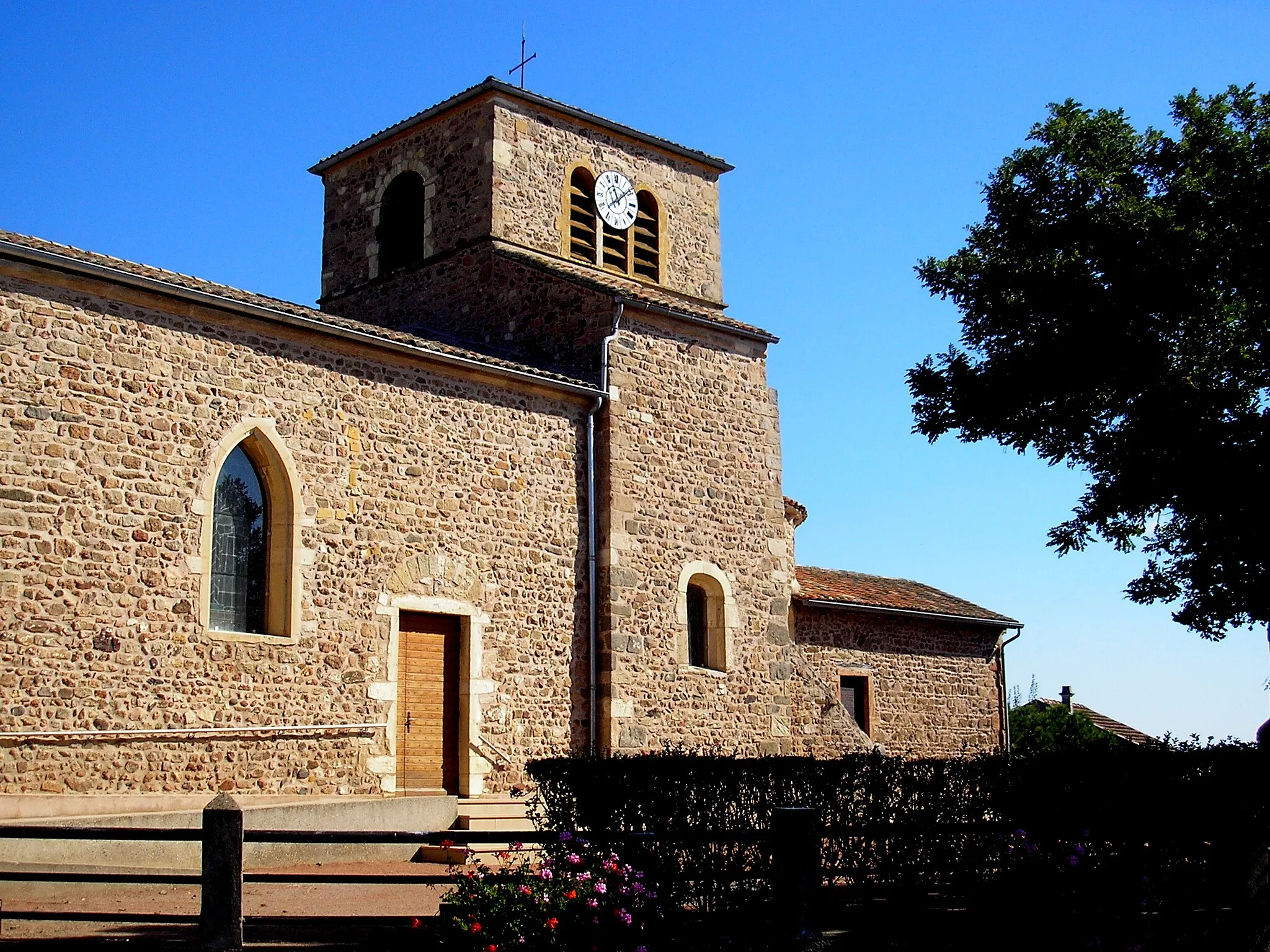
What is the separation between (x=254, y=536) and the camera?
47.0 ft

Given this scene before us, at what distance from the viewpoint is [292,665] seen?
46.2 feet

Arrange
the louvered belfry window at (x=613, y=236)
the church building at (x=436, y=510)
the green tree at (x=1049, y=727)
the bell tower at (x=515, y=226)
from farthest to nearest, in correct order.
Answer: the green tree at (x=1049, y=727)
the louvered belfry window at (x=613, y=236)
the bell tower at (x=515, y=226)
the church building at (x=436, y=510)

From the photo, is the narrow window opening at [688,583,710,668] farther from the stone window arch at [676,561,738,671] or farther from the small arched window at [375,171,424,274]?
the small arched window at [375,171,424,274]

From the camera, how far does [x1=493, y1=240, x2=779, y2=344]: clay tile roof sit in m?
18.2

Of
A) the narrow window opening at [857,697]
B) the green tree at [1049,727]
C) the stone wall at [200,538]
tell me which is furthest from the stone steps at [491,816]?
the green tree at [1049,727]

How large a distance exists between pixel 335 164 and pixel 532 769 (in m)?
14.1

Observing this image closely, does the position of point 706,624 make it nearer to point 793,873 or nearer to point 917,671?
point 917,671

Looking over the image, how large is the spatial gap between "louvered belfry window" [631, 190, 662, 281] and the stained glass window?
8.98 metres

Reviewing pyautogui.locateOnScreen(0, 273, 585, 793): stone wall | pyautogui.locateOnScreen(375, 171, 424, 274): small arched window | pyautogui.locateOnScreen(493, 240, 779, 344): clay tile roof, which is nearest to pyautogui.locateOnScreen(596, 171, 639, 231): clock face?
pyautogui.locateOnScreen(493, 240, 779, 344): clay tile roof

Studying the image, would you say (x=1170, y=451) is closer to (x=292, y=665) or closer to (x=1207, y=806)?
(x=1207, y=806)

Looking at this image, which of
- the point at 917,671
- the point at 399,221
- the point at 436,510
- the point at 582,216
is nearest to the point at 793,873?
the point at 436,510

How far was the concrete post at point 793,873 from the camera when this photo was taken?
8352 mm

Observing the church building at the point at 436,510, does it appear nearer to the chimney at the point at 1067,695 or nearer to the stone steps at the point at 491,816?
the stone steps at the point at 491,816

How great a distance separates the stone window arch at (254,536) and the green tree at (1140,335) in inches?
293
